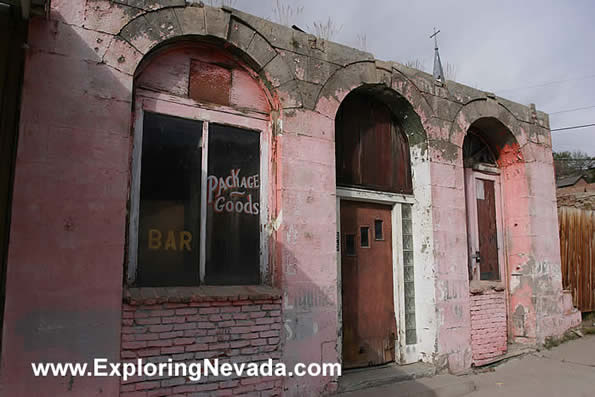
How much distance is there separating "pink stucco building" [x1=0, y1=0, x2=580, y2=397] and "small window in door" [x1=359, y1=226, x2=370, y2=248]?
3 centimetres

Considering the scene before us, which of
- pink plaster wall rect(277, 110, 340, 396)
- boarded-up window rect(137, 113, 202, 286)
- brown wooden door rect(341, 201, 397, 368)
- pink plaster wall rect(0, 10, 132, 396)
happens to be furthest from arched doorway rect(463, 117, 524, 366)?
pink plaster wall rect(0, 10, 132, 396)

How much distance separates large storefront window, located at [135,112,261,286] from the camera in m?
4.29

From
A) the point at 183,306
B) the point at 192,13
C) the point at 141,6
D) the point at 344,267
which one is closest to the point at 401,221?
the point at 344,267

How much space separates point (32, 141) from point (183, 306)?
193 centimetres

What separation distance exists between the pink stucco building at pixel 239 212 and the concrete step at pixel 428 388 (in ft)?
1.30

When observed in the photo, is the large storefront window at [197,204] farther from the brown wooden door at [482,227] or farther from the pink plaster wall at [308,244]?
the brown wooden door at [482,227]

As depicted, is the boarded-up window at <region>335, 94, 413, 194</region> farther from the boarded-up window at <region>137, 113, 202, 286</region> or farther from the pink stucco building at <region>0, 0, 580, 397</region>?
the boarded-up window at <region>137, 113, 202, 286</region>

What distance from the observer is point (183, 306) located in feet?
13.4

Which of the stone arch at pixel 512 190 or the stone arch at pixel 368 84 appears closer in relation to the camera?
the stone arch at pixel 368 84

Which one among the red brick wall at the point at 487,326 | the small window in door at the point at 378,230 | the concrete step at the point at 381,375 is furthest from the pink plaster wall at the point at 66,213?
the red brick wall at the point at 487,326

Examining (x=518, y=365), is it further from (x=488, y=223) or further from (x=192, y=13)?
(x=192, y=13)

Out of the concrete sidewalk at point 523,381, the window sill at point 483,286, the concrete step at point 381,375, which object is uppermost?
the window sill at point 483,286

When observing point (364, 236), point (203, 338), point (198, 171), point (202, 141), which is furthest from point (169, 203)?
point (364, 236)

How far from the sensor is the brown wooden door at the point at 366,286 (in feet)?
18.2
